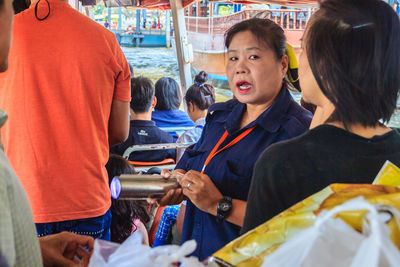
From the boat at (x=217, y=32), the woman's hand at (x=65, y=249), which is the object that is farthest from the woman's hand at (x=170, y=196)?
the boat at (x=217, y=32)

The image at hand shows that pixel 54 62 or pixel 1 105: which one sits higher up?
pixel 54 62

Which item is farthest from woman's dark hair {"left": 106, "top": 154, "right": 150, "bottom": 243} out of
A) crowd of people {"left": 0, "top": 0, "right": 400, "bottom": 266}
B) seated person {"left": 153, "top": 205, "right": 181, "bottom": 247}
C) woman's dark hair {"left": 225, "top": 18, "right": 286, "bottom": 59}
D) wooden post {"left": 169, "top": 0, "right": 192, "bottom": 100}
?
wooden post {"left": 169, "top": 0, "right": 192, "bottom": 100}

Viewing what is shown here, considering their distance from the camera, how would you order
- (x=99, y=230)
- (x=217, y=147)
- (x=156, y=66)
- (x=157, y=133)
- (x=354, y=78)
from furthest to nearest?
(x=156, y=66)
(x=157, y=133)
(x=99, y=230)
(x=217, y=147)
(x=354, y=78)

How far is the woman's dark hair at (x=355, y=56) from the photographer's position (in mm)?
701

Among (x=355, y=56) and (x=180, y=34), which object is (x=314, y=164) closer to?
(x=355, y=56)

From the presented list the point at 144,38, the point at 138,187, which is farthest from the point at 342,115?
the point at 144,38

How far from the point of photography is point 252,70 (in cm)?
134

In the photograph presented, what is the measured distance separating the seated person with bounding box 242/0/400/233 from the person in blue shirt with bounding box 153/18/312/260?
1.52 ft

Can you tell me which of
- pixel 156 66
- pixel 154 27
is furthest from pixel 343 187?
pixel 154 27

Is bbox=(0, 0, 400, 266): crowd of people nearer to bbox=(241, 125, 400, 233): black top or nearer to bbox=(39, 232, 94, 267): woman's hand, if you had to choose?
bbox=(39, 232, 94, 267): woman's hand

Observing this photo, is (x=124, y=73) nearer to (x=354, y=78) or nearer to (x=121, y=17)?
(x=354, y=78)

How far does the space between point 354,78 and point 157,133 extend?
218cm

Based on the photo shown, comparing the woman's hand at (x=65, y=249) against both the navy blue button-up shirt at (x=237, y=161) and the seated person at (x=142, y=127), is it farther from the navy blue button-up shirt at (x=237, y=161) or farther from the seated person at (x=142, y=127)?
the seated person at (x=142, y=127)

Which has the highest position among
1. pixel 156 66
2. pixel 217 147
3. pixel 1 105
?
pixel 1 105
